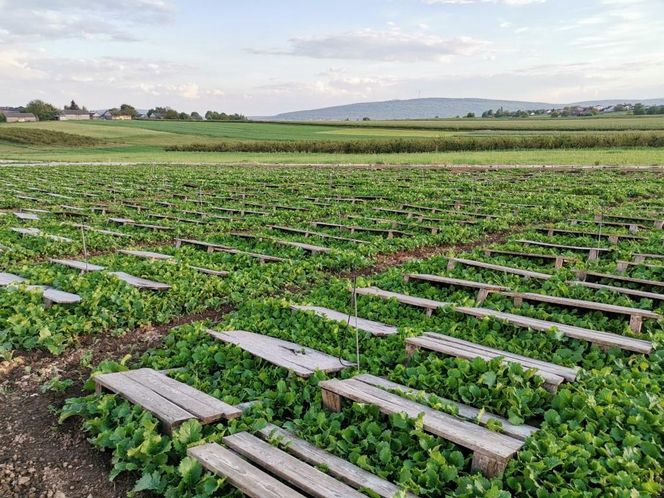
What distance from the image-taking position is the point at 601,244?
12297 millimetres

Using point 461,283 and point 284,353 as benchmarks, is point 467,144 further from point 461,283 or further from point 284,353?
point 284,353

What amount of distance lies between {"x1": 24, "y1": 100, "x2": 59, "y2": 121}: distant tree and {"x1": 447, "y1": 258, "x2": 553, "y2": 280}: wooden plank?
143 meters

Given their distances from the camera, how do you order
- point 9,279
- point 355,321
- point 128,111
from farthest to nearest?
1. point 128,111
2. point 9,279
3. point 355,321

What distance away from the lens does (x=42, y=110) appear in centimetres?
14300

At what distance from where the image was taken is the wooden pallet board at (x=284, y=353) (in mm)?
5971

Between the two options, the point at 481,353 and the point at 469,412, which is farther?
the point at 481,353

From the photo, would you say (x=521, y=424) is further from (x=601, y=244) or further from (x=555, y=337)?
(x=601, y=244)

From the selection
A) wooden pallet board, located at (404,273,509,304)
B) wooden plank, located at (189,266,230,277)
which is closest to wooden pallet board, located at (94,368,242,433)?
wooden plank, located at (189,266,230,277)

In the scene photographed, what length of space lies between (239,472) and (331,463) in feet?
2.40

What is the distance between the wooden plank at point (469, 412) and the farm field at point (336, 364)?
3 cm

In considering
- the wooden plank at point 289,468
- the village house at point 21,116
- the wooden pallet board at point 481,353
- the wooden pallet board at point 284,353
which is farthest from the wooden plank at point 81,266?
the village house at point 21,116

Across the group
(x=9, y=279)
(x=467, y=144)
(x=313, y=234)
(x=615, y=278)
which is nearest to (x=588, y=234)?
(x=615, y=278)

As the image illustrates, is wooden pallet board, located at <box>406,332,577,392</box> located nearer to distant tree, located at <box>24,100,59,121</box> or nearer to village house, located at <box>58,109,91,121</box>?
distant tree, located at <box>24,100,59,121</box>

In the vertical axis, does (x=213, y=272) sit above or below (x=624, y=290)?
below
